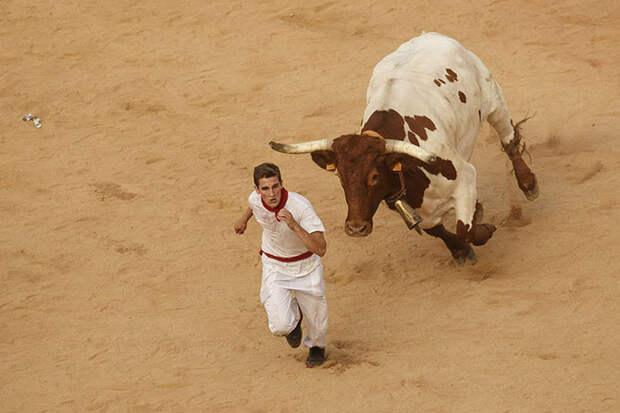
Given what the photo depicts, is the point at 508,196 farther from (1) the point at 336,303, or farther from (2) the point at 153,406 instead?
(2) the point at 153,406

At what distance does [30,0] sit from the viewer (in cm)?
1510

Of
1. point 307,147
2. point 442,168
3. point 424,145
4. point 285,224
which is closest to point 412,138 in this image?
point 424,145

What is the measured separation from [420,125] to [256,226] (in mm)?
2521

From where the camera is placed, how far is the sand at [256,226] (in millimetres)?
6539

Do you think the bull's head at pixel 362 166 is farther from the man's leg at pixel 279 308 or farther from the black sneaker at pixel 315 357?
the black sneaker at pixel 315 357

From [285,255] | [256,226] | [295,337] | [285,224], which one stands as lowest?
[256,226]

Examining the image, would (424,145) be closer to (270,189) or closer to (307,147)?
(307,147)

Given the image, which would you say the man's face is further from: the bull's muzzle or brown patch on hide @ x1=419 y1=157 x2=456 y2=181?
brown patch on hide @ x1=419 y1=157 x2=456 y2=181

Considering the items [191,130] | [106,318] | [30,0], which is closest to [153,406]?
[106,318]

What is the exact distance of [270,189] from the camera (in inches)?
239

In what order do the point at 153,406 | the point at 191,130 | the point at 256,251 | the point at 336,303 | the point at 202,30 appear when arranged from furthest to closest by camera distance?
the point at 202,30 < the point at 191,130 < the point at 256,251 < the point at 336,303 < the point at 153,406

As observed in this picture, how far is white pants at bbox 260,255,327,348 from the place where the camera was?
21.2ft

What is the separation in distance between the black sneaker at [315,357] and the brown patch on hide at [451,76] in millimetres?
2807

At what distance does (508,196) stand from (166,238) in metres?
3.43
